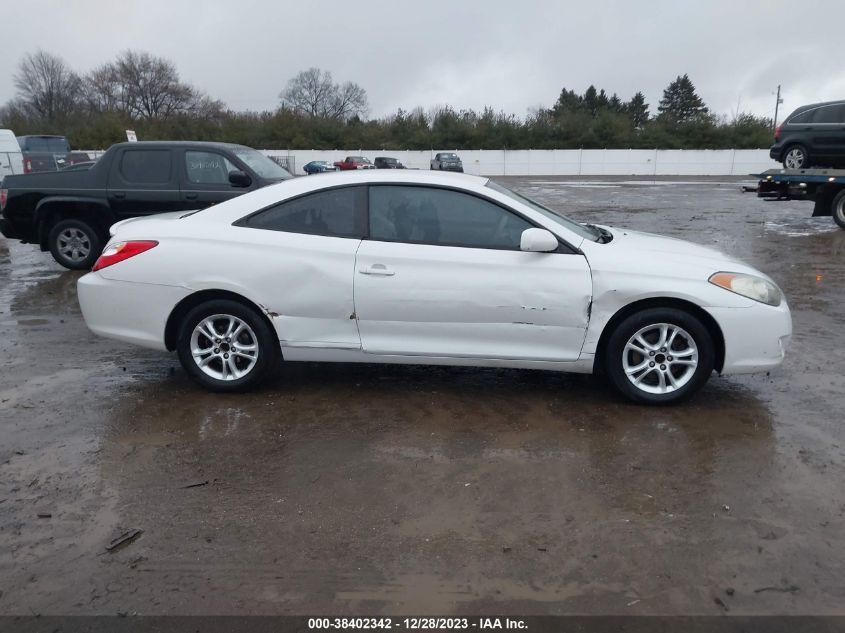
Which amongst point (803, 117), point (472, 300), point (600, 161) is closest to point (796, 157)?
point (803, 117)

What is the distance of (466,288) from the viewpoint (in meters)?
4.64

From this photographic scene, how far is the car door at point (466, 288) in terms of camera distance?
462cm

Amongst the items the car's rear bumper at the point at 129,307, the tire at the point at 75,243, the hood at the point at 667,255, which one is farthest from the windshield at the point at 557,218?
the tire at the point at 75,243

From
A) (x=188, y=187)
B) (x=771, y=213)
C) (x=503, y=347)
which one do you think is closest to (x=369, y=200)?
(x=503, y=347)

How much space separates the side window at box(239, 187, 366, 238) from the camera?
4891 millimetres

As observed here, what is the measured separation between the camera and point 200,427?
451 centimetres

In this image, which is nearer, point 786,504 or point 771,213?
point 786,504

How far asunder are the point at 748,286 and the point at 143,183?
7.55m

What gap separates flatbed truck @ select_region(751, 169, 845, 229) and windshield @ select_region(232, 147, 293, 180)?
10.9 metres

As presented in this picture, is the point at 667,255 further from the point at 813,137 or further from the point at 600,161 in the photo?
the point at 600,161

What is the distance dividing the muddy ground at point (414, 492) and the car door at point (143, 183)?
11.9 feet

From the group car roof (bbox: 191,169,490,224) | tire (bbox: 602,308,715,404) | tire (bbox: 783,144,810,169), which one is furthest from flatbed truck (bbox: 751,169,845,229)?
car roof (bbox: 191,169,490,224)

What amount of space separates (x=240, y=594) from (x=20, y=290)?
24.8 feet

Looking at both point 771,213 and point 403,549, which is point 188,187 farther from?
point 771,213
